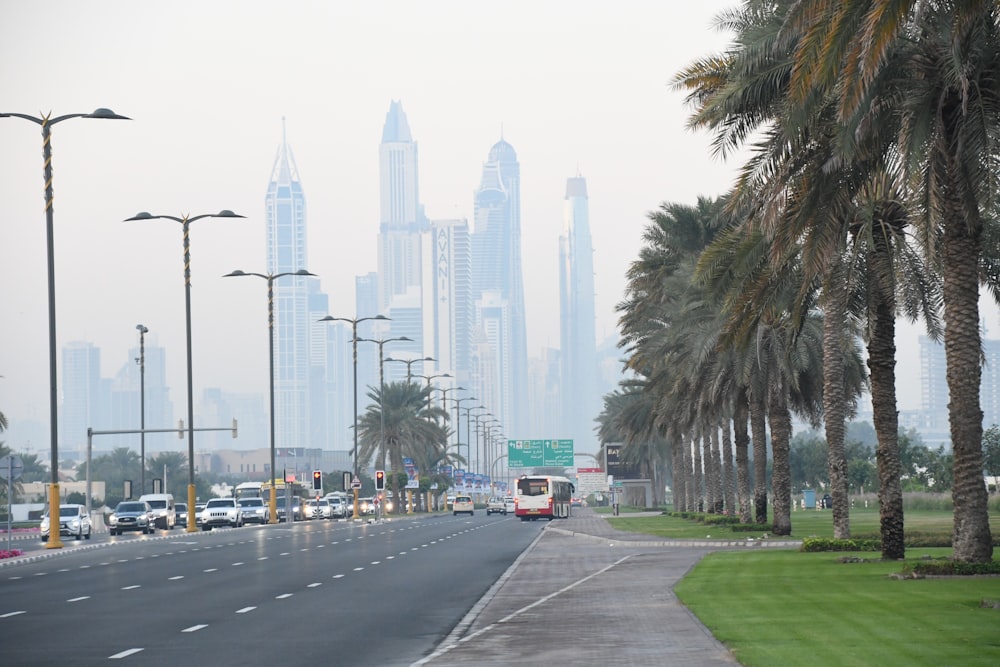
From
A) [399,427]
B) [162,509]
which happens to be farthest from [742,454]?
[399,427]

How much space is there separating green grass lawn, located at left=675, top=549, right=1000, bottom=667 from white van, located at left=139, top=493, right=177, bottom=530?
60.5m

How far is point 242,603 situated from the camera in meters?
26.4

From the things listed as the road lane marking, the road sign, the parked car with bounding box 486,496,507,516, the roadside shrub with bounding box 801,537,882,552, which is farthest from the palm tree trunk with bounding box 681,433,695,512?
the road lane marking

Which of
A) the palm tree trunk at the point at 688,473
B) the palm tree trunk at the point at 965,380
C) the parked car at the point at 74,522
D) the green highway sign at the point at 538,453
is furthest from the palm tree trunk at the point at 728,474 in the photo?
the green highway sign at the point at 538,453

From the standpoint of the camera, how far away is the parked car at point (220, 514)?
86.7 m

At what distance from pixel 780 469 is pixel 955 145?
27.6 meters

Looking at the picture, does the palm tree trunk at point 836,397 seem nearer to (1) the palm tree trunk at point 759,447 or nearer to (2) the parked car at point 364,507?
(1) the palm tree trunk at point 759,447

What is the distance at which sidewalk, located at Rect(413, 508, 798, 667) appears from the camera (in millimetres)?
16734

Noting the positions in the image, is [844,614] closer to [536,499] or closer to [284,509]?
[536,499]

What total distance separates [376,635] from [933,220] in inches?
419

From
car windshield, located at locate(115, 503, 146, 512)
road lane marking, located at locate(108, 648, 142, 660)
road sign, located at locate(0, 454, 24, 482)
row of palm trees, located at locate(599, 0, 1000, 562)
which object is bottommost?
road lane marking, located at locate(108, 648, 142, 660)

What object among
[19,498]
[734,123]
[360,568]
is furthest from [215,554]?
[19,498]

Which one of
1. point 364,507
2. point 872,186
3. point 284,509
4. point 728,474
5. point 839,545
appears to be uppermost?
point 872,186

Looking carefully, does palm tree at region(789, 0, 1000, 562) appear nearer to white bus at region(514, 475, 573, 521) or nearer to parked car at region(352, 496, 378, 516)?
white bus at region(514, 475, 573, 521)
